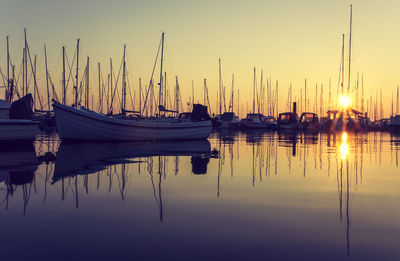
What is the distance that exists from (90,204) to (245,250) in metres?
3.34

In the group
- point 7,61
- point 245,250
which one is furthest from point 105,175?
point 7,61

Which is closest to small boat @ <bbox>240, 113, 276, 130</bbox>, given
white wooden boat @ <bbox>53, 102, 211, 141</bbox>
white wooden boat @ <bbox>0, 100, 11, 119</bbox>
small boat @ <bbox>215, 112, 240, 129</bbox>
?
small boat @ <bbox>215, 112, 240, 129</bbox>

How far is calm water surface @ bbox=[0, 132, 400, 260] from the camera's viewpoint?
429cm

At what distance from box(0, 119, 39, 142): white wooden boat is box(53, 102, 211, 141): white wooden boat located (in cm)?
227

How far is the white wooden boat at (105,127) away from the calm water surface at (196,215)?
12.5 m

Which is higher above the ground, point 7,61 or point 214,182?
point 7,61

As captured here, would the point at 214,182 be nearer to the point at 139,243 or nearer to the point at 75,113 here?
the point at 139,243

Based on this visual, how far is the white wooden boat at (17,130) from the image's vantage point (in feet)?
62.4

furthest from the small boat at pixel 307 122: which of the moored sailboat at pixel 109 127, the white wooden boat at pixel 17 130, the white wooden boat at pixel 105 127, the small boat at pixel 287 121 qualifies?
the white wooden boat at pixel 17 130

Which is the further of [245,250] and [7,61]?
[7,61]

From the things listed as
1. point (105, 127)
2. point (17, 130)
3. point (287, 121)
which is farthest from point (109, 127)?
point (287, 121)

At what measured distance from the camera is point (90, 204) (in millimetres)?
6676

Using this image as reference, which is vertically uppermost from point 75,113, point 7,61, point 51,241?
point 7,61

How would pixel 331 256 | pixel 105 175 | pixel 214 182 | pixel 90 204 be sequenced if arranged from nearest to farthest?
pixel 331 256 < pixel 90 204 < pixel 214 182 < pixel 105 175
